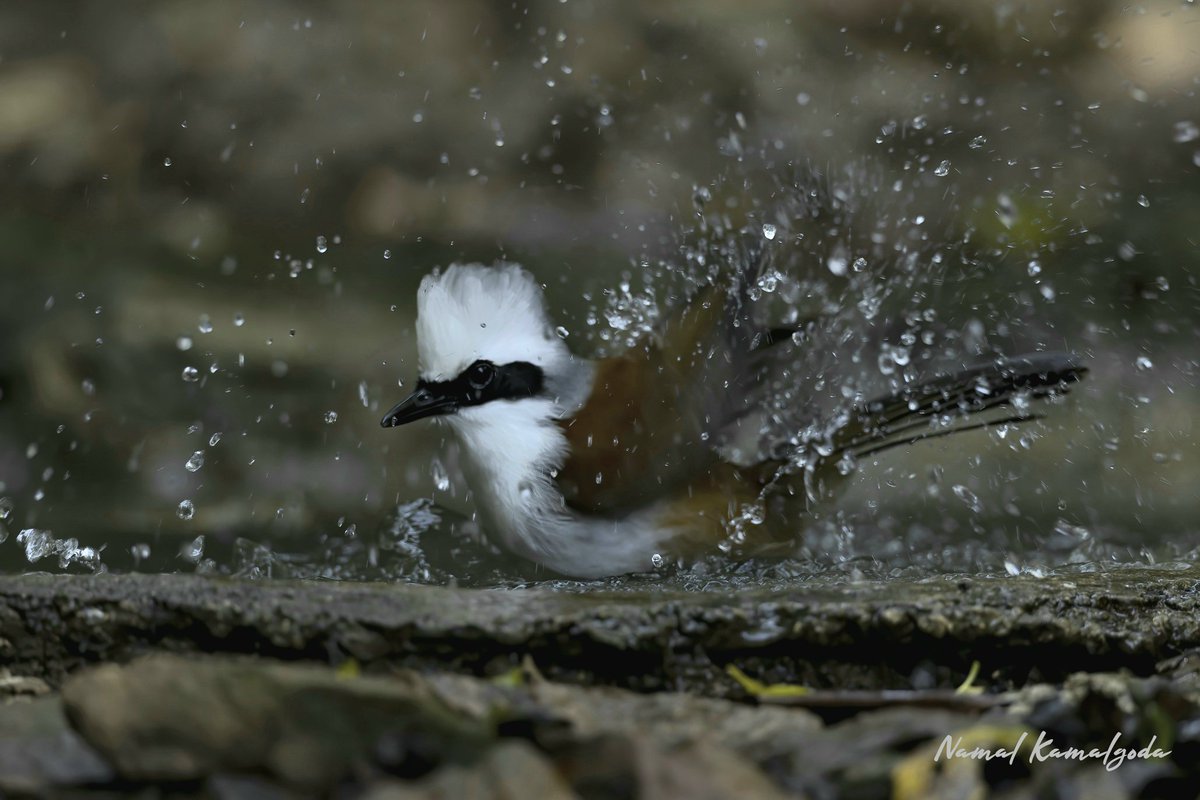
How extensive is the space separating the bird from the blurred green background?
1156 mm

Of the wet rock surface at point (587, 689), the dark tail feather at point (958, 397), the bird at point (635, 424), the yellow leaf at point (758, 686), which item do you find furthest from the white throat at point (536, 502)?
the yellow leaf at point (758, 686)

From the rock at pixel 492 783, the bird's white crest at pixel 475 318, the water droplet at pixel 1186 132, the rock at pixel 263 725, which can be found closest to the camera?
the rock at pixel 492 783

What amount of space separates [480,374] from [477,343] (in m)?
0.13

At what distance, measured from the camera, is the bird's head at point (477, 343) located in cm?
377

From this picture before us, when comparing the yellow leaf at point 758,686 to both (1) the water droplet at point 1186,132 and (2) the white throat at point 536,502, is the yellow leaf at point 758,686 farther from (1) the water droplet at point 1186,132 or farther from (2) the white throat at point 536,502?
(1) the water droplet at point 1186,132

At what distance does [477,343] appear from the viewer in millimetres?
3836

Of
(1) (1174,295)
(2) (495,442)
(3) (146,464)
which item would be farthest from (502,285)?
(1) (1174,295)

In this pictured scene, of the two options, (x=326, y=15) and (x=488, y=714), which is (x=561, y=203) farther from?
(x=488, y=714)

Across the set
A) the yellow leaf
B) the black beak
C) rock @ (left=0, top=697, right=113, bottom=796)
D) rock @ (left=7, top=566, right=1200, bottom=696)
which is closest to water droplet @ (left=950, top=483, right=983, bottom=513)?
the black beak

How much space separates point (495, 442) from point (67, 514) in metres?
1.86

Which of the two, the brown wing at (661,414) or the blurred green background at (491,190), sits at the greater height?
the blurred green background at (491,190)

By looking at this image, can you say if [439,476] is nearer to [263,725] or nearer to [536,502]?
[536,502]

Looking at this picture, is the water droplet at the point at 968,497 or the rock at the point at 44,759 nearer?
the rock at the point at 44,759

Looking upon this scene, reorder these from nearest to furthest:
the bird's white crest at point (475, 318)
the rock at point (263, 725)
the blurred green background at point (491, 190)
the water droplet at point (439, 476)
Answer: the rock at point (263, 725)
the bird's white crest at point (475, 318)
the water droplet at point (439, 476)
the blurred green background at point (491, 190)
